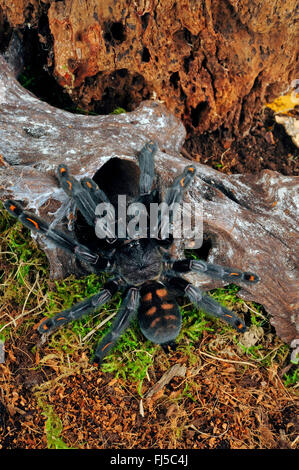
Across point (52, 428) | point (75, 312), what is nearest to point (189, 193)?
point (75, 312)

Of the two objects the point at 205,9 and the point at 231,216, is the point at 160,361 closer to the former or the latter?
the point at 231,216

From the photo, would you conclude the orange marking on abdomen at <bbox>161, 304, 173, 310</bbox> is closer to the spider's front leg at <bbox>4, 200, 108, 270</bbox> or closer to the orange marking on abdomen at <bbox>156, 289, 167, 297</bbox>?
the orange marking on abdomen at <bbox>156, 289, 167, 297</bbox>

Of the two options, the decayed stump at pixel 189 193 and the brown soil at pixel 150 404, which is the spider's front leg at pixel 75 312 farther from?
the decayed stump at pixel 189 193

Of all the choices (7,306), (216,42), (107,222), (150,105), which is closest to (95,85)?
(150,105)

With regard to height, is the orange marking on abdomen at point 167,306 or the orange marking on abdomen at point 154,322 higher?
the orange marking on abdomen at point 167,306

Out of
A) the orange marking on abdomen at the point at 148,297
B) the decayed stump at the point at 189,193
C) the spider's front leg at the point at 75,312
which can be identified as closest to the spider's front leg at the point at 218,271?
the decayed stump at the point at 189,193

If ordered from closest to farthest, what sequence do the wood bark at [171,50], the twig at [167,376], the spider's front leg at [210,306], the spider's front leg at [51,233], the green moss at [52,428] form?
the green moss at [52,428]
the spider's front leg at [51,233]
the twig at [167,376]
the spider's front leg at [210,306]
the wood bark at [171,50]
